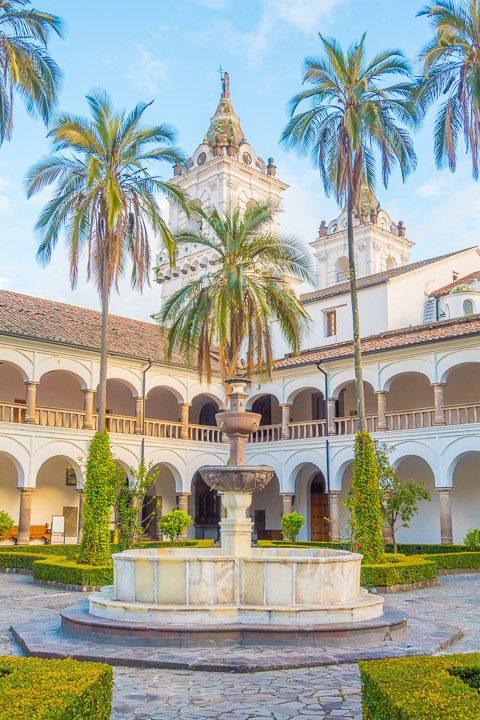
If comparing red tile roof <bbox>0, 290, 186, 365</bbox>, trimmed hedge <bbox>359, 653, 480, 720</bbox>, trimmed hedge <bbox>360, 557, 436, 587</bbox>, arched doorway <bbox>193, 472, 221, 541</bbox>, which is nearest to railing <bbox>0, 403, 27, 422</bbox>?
red tile roof <bbox>0, 290, 186, 365</bbox>

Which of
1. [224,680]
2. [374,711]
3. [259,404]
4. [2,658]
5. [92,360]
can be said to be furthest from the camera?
[259,404]

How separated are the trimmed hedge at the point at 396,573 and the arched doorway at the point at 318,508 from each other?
1273 centimetres

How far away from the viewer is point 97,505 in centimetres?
1575

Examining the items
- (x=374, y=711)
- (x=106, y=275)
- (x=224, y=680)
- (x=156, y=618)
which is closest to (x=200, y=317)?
(x=106, y=275)

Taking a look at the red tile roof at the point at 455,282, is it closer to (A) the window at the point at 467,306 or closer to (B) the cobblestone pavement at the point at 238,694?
(A) the window at the point at 467,306

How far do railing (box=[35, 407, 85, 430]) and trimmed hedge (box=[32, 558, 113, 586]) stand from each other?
7.73 m

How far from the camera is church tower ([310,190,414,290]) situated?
4309 centimetres

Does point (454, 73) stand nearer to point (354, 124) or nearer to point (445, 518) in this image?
point (354, 124)

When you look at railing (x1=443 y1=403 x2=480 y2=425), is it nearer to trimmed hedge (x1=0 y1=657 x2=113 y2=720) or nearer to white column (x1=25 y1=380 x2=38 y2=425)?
white column (x1=25 y1=380 x2=38 y2=425)

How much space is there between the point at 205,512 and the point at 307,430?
18.9ft

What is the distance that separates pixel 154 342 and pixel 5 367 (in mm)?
5773

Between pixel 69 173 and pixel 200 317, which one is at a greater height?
pixel 69 173

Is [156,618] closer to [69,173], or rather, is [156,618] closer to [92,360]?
[69,173]

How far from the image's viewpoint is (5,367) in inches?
971
